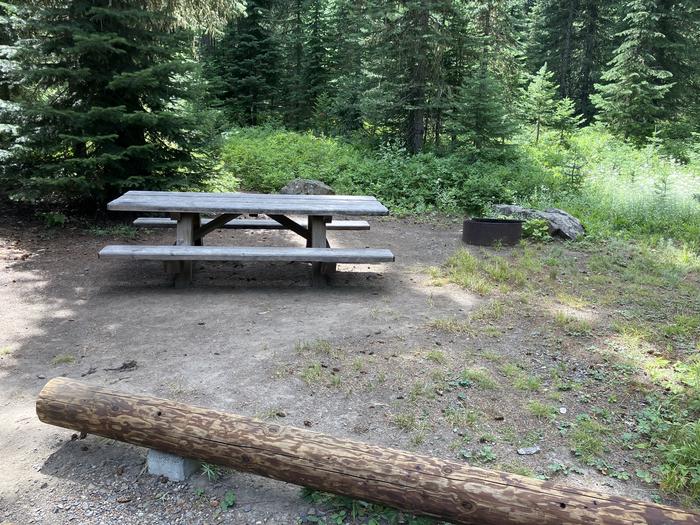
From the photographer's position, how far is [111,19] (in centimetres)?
786

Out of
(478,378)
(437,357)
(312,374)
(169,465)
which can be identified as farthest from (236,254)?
(169,465)

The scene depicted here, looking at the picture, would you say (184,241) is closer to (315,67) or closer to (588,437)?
(588,437)

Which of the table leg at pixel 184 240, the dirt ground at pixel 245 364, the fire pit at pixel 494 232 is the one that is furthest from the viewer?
the fire pit at pixel 494 232

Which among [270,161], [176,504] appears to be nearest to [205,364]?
[176,504]

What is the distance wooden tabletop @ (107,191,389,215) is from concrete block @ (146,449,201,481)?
10.0ft

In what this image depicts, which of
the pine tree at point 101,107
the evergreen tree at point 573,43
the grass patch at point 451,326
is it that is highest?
the evergreen tree at point 573,43

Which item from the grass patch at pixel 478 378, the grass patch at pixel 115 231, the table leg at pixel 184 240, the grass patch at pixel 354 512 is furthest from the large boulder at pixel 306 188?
the grass patch at pixel 354 512

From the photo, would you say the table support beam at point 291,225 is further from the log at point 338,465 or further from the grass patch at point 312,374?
the log at point 338,465

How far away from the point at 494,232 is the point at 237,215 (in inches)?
156

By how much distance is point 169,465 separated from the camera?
2.61 m

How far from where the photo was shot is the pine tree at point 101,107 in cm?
731

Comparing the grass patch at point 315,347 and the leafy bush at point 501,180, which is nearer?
the grass patch at point 315,347

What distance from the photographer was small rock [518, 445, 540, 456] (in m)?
2.84

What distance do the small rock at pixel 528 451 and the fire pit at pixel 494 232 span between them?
5111mm
